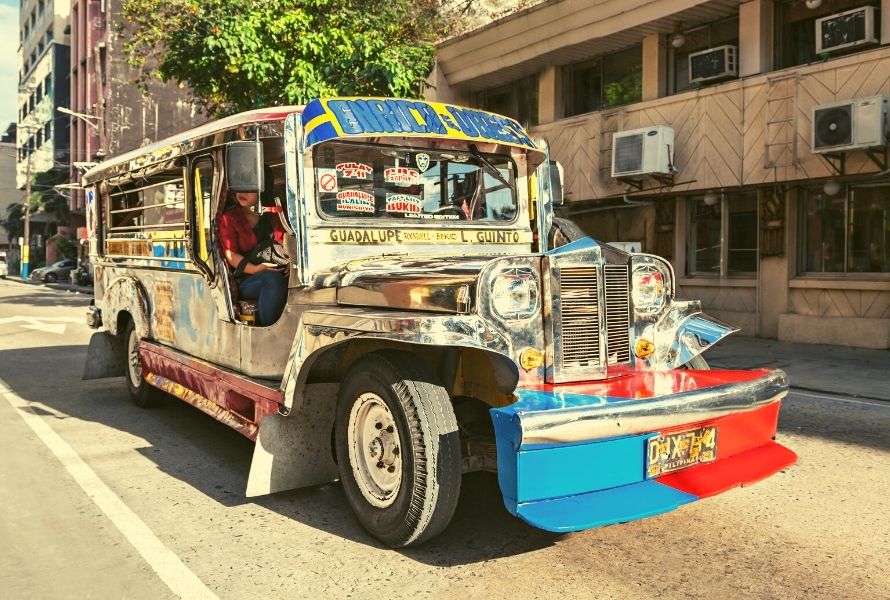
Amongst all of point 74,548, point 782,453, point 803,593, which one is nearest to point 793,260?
point 782,453

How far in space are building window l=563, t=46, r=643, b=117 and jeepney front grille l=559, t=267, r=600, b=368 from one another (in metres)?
14.1

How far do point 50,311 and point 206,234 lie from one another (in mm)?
16859

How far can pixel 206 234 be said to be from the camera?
17.6 ft

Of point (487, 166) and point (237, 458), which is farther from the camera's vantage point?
point (237, 458)

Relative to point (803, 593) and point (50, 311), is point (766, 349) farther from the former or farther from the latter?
point (50, 311)

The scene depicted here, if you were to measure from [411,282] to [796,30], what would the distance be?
1349cm

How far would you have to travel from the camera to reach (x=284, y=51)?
14070 millimetres

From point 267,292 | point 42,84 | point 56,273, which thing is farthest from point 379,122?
point 42,84

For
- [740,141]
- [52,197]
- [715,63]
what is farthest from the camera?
[52,197]

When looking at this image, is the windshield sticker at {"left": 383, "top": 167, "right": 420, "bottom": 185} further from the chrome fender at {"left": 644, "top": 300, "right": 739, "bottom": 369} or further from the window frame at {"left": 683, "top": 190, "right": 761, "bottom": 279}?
the window frame at {"left": 683, "top": 190, "right": 761, "bottom": 279}

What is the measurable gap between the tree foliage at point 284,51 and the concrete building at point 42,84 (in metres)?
41.0

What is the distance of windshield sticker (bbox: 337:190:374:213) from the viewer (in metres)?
4.59

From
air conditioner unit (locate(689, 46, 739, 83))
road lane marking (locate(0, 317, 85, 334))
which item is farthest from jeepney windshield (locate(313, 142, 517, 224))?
road lane marking (locate(0, 317, 85, 334))

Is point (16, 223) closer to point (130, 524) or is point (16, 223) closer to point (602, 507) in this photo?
point (130, 524)
